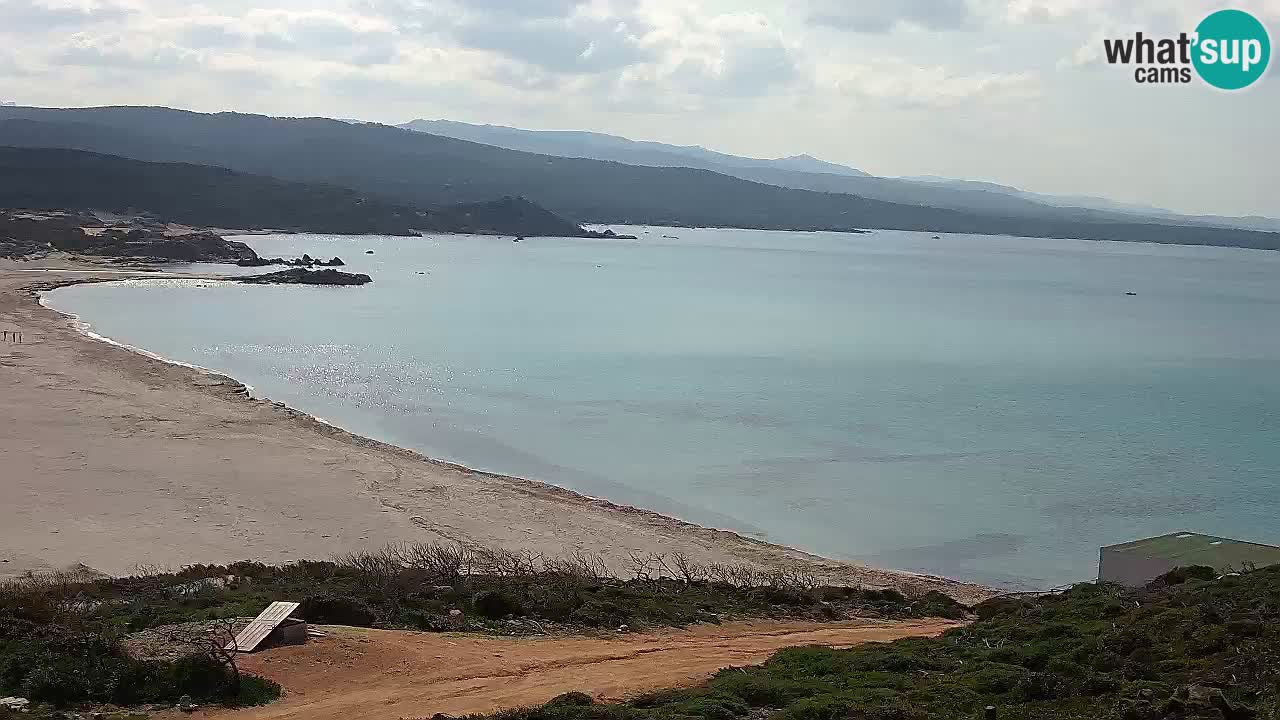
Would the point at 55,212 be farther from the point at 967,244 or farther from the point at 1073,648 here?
the point at 967,244

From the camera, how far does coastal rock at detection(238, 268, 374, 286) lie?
68.9 m

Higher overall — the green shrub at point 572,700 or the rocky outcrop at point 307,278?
the rocky outcrop at point 307,278

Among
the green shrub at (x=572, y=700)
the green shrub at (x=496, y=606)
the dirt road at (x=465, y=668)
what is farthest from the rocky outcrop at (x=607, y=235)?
the green shrub at (x=572, y=700)

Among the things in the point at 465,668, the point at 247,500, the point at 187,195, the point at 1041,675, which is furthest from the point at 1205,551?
the point at 187,195

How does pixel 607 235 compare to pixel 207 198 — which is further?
pixel 607 235

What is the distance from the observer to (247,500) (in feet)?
62.0

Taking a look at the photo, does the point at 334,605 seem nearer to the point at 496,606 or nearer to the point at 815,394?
the point at 496,606

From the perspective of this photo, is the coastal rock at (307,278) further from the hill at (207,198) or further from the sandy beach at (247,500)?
the hill at (207,198)

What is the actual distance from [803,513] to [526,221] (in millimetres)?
122743

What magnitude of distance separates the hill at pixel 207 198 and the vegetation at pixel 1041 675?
10809 centimetres

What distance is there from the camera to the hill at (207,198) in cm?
10706

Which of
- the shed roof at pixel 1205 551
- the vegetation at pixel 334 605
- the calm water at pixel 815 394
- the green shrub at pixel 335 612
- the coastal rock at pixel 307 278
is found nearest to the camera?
the vegetation at pixel 334 605

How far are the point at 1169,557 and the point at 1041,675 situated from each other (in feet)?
24.1

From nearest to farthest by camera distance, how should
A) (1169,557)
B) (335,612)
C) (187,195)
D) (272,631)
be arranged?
(272,631), (335,612), (1169,557), (187,195)
